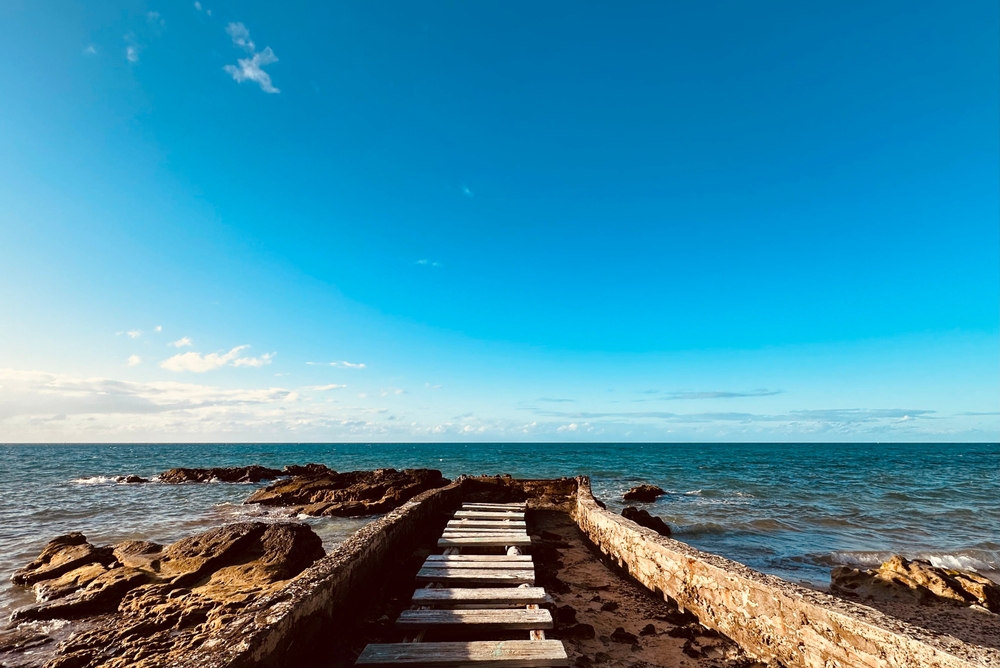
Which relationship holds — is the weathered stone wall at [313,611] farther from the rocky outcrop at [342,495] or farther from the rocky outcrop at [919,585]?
the rocky outcrop at [342,495]

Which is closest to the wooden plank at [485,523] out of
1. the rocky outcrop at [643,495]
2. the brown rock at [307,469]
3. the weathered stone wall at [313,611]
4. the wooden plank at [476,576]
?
the weathered stone wall at [313,611]

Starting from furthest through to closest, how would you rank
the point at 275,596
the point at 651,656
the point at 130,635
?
1. the point at 130,635
2. the point at 651,656
3. the point at 275,596

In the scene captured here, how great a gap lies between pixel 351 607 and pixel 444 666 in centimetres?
170

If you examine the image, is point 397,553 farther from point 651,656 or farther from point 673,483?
point 673,483

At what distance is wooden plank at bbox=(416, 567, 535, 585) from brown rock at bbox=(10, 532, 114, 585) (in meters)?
8.13

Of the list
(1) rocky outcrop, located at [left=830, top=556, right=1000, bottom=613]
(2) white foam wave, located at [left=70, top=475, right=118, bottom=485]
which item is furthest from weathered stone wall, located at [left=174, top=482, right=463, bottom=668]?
(2) white foam wave, located at [left=70, top=475, right=118, bottom=485]

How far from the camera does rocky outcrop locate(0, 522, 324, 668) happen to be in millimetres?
5504

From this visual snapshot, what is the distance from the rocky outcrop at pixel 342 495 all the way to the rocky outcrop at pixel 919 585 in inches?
471

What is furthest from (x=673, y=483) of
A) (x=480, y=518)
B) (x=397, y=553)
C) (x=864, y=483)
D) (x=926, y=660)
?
(x=926, y=660)

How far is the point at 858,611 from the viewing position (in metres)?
3.43

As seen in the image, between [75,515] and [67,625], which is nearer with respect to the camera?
[67,625]

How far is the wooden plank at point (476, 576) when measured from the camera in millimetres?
5117

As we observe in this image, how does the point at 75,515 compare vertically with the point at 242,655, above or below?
below

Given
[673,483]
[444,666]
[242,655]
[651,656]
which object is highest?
[242,655]
